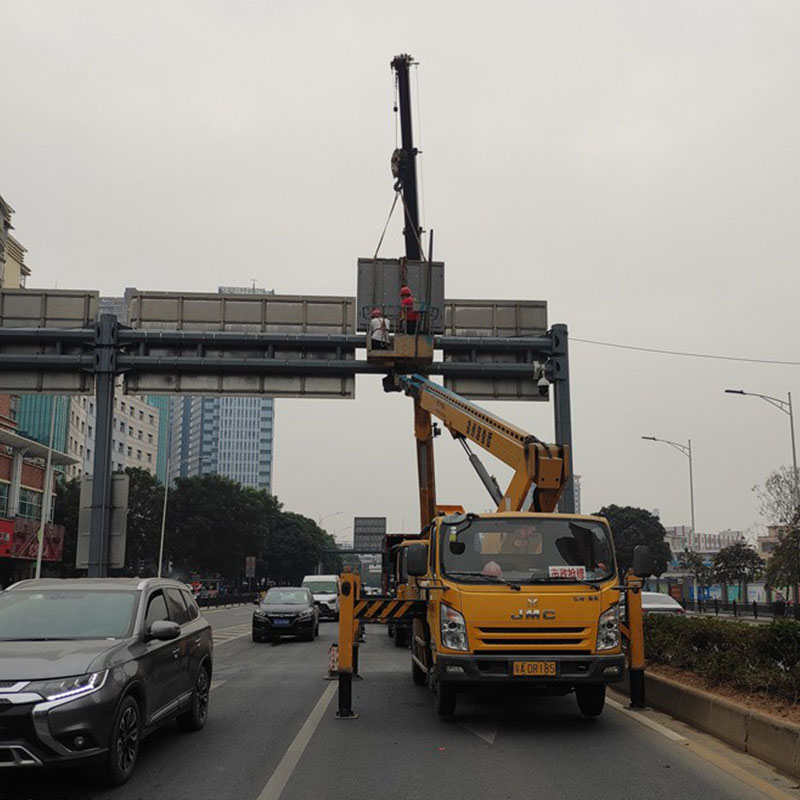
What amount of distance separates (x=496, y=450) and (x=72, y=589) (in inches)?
289

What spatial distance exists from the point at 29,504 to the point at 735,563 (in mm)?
46208

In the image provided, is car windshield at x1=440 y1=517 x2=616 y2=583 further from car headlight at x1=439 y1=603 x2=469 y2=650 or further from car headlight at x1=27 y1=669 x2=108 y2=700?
car headlight at x1=27 y1=669 x2=108 y2=700

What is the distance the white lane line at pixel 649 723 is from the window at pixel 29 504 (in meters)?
50.7

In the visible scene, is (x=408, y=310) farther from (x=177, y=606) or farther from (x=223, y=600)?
(x=223, y=600)

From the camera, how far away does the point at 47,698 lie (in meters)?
6.18

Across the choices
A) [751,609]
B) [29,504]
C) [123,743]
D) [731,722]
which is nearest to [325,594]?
[751,609]

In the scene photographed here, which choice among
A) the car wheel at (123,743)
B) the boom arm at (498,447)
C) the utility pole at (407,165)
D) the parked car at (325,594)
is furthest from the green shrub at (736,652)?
the parked car at (325,594)

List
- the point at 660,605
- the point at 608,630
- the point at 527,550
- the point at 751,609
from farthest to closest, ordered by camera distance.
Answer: the point at 751,609 < the point at 660,605 < the point at 527,550 < the point at 608,630

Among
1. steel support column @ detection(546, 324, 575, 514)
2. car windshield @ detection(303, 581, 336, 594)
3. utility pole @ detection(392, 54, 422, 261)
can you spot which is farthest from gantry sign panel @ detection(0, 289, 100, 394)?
car windshield @ detection(303, 581, 336, 594)

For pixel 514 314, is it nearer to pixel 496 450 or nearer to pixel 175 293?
pixel 175 293

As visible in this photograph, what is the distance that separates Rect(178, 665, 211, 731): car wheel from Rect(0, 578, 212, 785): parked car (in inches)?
0.4

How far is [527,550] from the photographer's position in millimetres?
9906

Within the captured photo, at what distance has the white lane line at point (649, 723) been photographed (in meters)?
8.74

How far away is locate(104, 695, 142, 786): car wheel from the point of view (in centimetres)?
662
